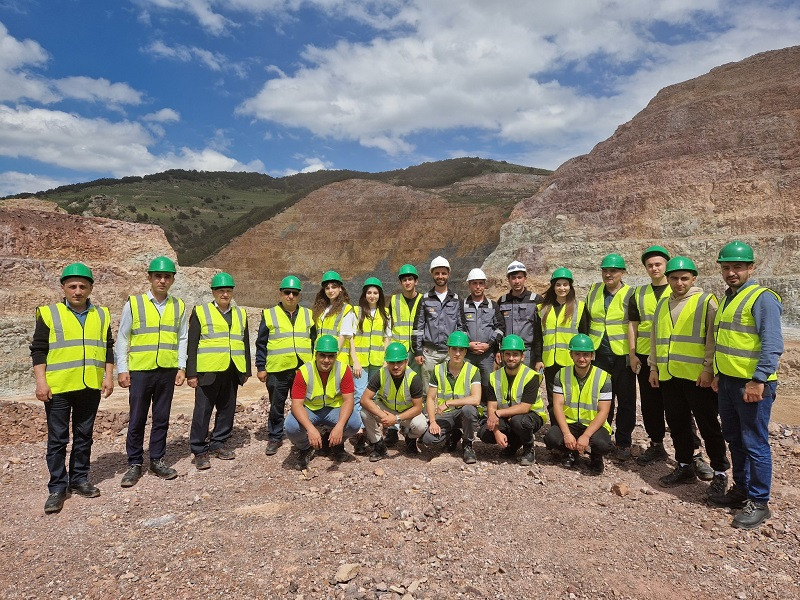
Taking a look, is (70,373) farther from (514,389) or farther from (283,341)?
(514,389)

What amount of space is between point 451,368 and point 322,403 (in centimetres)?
152

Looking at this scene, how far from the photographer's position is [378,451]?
218 inches

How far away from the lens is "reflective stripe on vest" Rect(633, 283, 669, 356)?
539 cm

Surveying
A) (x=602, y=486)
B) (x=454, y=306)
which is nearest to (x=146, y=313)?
(x=454, y=306)

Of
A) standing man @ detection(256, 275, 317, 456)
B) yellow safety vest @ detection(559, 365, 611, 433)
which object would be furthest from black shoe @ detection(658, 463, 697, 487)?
standing man @ detection(256, 275, 317, 456)

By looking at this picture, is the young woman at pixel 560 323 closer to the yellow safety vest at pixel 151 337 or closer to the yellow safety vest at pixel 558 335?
the yellow safety vest at pixel 558 335

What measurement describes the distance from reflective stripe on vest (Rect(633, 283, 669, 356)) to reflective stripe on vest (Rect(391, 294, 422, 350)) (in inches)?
104

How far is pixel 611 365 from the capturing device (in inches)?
225

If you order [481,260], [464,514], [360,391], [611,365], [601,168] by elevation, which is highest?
[601,168]

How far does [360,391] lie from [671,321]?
3.47 metres

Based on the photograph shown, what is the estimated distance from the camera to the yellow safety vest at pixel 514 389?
5.34 meters

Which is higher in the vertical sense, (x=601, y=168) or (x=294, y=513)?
(x=601, y=168)

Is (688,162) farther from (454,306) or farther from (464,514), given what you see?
(464,514)

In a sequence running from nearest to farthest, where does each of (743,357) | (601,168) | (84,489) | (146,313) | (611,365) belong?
1. (743,357)
2. (84,489)
3. (146,313)
4. (611,365)
5. (601,168)
